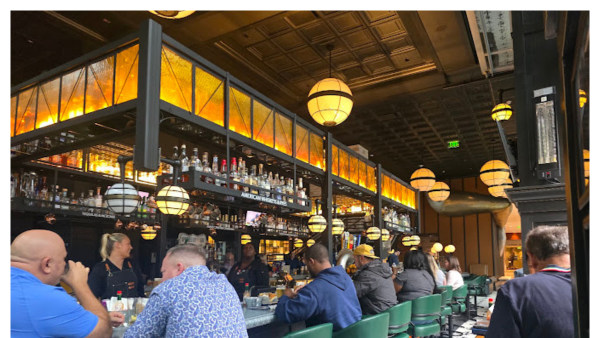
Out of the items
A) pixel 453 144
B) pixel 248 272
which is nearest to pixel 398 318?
pixel 248 272

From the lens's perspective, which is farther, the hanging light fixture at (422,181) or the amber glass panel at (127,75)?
the hanging light fixture at (422,181)

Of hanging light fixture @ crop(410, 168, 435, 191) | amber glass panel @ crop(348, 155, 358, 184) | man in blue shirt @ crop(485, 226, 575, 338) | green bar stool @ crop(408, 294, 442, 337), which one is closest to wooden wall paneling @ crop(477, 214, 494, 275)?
hanging light fixture @ crop(410, 168, 435, 191)

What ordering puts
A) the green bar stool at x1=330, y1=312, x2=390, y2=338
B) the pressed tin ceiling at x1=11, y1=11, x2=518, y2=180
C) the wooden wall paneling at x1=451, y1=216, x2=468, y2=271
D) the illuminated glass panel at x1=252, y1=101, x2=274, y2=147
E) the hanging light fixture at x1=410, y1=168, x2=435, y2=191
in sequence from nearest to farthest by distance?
the green bar stool at x1=330, y1=312, x2=390, y2=338
the illuminated glass panel at x1=252, y1=101, x2=274, y2=147
the pressed tin ceiling at x1=11, y1=11, x2=518, y2=180
the hanging light fixture at x1=410, y1=168, x2=435, y2=191
the wooden wall paneling at x1=451, y1=216, x2=468, y2=271

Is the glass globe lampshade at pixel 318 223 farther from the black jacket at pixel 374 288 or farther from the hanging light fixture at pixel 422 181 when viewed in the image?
the hanging light fixture at pixel 422 181

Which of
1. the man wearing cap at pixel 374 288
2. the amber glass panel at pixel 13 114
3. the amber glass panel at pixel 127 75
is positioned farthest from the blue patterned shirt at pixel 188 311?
the amber glass panel at pixel 13 114

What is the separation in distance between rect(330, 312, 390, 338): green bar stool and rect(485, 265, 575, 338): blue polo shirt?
131 cm

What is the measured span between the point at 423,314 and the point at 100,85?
13.0 ft

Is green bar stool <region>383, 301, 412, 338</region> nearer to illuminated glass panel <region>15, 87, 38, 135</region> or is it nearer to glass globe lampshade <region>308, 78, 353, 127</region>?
glass globe lampshade <region>308, 78, 353, 127</region>

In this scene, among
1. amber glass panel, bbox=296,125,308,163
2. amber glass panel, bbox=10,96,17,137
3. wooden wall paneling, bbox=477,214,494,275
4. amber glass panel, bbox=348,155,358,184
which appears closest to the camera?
amber glass panel, bbox=10,96,17,137

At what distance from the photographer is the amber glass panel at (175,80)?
4.12 metres

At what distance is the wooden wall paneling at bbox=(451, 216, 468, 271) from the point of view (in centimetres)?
1941

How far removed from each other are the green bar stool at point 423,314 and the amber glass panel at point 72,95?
386 centimetres

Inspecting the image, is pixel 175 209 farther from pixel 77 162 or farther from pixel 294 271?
pixel 294 271

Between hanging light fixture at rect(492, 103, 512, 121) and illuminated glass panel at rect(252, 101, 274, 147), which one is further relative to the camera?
hanging light fixture at rect(492, 103, 512, 121)
